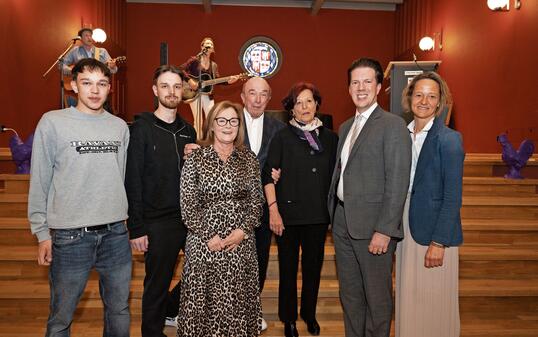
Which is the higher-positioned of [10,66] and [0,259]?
[10,66]

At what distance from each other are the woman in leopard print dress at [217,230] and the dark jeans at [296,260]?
18.0 inches

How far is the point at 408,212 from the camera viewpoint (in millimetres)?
2076

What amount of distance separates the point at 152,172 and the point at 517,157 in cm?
362

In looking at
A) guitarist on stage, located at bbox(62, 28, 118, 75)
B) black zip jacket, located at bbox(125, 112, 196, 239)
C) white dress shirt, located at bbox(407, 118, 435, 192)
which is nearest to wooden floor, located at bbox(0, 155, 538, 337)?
black zip jacket, located at bbox(125, 112, 196, 239)

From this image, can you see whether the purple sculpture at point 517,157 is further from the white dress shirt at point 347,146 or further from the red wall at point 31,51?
the red wall at point 31,51

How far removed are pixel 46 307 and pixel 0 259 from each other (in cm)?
54

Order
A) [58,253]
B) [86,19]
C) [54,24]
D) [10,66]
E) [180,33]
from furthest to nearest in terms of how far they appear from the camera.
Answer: [180,33] < [86,19] < [54,24] < [10,66] < [58,253]

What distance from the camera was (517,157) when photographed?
166 inches

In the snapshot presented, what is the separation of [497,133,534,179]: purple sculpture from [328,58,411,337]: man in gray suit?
112 inches

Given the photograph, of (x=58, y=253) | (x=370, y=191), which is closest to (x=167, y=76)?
(x=58, y=253)

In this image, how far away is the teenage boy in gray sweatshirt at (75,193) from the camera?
1.80 m

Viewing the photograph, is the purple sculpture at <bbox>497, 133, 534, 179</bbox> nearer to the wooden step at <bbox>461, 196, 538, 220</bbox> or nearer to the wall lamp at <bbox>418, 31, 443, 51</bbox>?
the wooden step at <bbox>461, 196, 538, 220</bbox>

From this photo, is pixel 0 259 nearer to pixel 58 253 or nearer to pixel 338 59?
pixel 58 253

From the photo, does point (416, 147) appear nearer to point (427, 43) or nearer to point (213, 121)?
point (213, 121)
